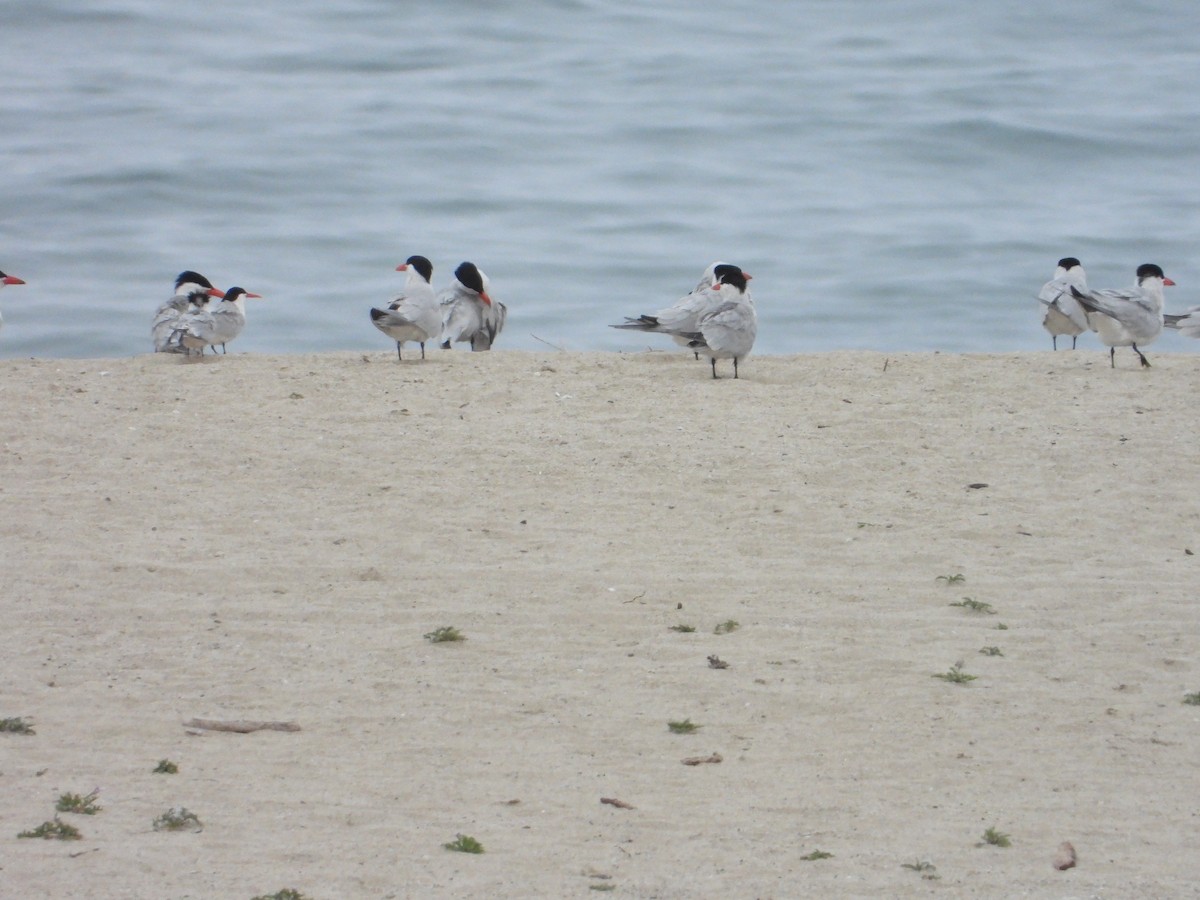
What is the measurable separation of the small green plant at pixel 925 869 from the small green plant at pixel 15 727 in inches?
106

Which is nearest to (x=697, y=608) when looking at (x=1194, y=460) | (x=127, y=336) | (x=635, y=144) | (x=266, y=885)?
(x=266, y=885)

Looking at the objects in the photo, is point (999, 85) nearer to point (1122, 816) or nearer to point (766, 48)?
point (766, 48)

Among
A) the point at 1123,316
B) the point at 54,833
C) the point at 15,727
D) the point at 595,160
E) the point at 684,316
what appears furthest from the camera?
the point at 595,160

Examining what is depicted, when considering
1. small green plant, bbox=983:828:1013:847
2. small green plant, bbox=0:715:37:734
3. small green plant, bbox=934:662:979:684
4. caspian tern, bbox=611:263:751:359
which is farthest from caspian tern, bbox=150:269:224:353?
small green plant, bbox=983:828:1013:847

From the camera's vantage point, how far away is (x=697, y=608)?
20.3 ft

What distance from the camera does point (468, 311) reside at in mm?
12758

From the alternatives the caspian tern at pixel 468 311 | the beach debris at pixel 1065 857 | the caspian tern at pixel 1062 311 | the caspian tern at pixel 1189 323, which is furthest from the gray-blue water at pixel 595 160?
the beach debris at pixel 1065 857

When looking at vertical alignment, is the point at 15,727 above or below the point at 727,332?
below

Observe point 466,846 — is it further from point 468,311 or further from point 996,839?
point 468,311

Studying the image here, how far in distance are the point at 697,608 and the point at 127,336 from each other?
1521 centimetres

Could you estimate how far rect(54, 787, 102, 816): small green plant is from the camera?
4.46 m

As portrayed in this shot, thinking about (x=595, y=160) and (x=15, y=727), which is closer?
(x=15, y=727)

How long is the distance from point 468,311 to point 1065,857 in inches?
354

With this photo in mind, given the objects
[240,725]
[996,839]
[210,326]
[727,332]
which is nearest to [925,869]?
[996,839]
